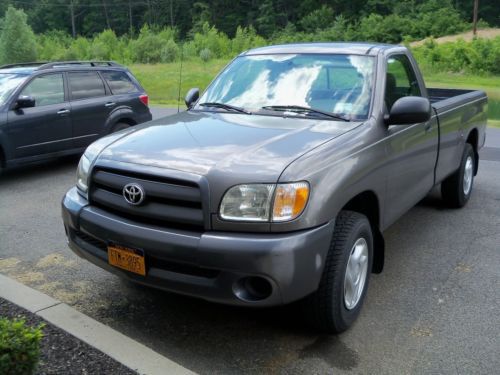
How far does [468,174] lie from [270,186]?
423 centimetres

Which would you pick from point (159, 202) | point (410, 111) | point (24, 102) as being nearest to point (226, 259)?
point (159, 202)

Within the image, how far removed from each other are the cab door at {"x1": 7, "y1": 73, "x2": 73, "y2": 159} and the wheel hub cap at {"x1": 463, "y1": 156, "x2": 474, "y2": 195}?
5.69 metres

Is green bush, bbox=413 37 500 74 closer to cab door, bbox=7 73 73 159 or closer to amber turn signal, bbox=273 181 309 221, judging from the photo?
cab door, bbox=7 73 73 159

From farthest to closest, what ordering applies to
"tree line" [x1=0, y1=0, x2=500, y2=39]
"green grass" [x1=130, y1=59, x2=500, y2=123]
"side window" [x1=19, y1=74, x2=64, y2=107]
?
1. "tree line" [x1=0, y1=0, x2=500, y2=39]
2. "green grass" [x1=130, y1=59, x2=500, y2=123]
3. "side window" [x1=19, y1=74, x2=64, y2=107]

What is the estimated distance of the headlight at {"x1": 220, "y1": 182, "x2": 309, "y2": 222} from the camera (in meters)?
3.01

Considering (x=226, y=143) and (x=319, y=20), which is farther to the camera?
(x=319, y=20)

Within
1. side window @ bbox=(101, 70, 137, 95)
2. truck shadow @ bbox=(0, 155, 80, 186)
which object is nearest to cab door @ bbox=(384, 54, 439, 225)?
truck shadow @ bbox=(0, 155, 80, 186)

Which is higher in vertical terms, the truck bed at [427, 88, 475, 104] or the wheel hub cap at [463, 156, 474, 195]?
the truck bed at [427, 88, 475, 104]

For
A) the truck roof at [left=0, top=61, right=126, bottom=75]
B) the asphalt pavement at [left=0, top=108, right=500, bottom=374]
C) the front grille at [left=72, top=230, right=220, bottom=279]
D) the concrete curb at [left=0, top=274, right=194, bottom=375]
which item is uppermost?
the truck roof at [left=0, top=61, right=126, bottom=75]

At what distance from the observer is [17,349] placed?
2.33 meters

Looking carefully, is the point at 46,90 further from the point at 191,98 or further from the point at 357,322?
the point at 357,322

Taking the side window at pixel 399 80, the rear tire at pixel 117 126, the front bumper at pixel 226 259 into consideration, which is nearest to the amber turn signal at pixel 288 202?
the front bumper at pixel 226 259

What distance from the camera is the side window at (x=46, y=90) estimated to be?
8.05 m

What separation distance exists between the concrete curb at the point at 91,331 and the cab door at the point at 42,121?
13.5 feet
